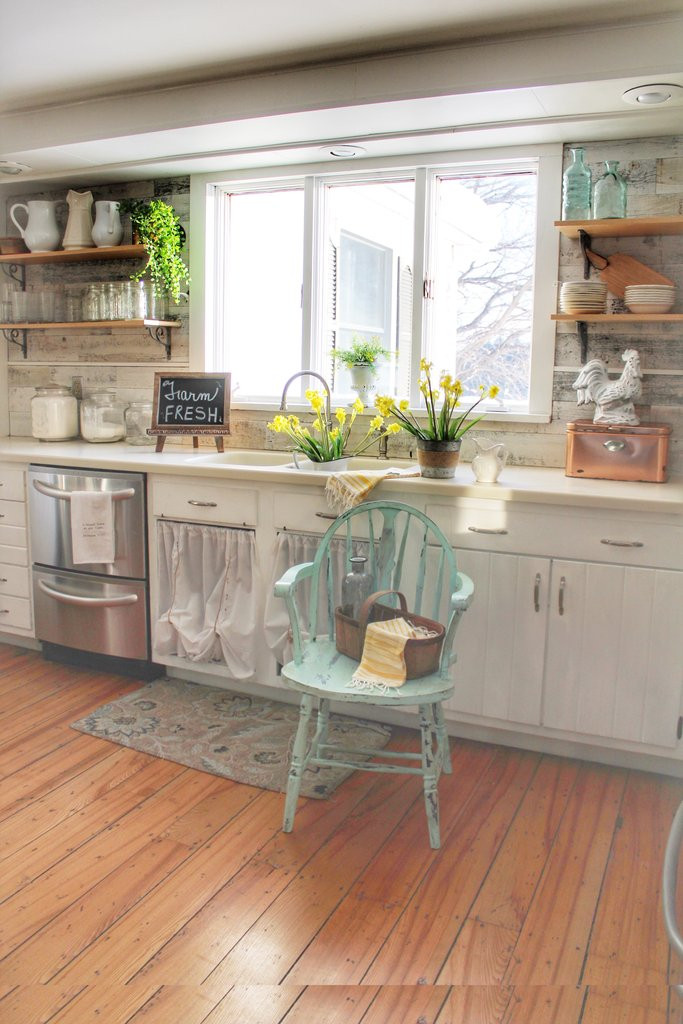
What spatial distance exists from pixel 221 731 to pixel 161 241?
2086 mm

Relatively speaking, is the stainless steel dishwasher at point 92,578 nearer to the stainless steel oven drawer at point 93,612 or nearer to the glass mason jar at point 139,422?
the stainless steel oven drawer at point 93,612

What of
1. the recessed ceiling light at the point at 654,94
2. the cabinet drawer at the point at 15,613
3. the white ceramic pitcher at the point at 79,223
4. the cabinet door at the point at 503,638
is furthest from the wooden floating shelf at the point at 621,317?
the cabinet drawer at the point at 15,613

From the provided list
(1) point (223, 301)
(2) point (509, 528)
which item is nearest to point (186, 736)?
(2) point (509, 528)

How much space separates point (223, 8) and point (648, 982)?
2.79 m

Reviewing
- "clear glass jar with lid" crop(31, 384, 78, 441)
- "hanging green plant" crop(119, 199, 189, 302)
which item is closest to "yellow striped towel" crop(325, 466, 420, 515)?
"hanging green plant" crop(119, 199, 189, 302)

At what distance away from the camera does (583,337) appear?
3148 millimetres

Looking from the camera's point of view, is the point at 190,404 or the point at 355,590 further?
the point at 190,404

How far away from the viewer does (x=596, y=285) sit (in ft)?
9.75

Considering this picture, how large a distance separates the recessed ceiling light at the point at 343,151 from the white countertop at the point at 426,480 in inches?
47.4

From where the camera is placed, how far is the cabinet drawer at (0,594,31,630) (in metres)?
3.67

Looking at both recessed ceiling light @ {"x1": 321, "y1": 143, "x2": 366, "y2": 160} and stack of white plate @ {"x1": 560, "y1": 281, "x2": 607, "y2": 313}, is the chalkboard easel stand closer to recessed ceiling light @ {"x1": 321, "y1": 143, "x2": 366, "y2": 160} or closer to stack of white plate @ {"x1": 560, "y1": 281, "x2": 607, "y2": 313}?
recessed ceiling light @ {"x1": 321, "y1": 143, "x2": 366, "y2": 160}

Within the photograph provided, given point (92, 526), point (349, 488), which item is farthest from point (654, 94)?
point (92, 526)

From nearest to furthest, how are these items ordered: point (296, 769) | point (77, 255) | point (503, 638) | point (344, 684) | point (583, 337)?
point (344, 684), point (296, 769), point (503, 638), point (583, 337), point (77, 255)

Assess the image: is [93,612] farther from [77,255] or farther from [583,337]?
[583,337]
